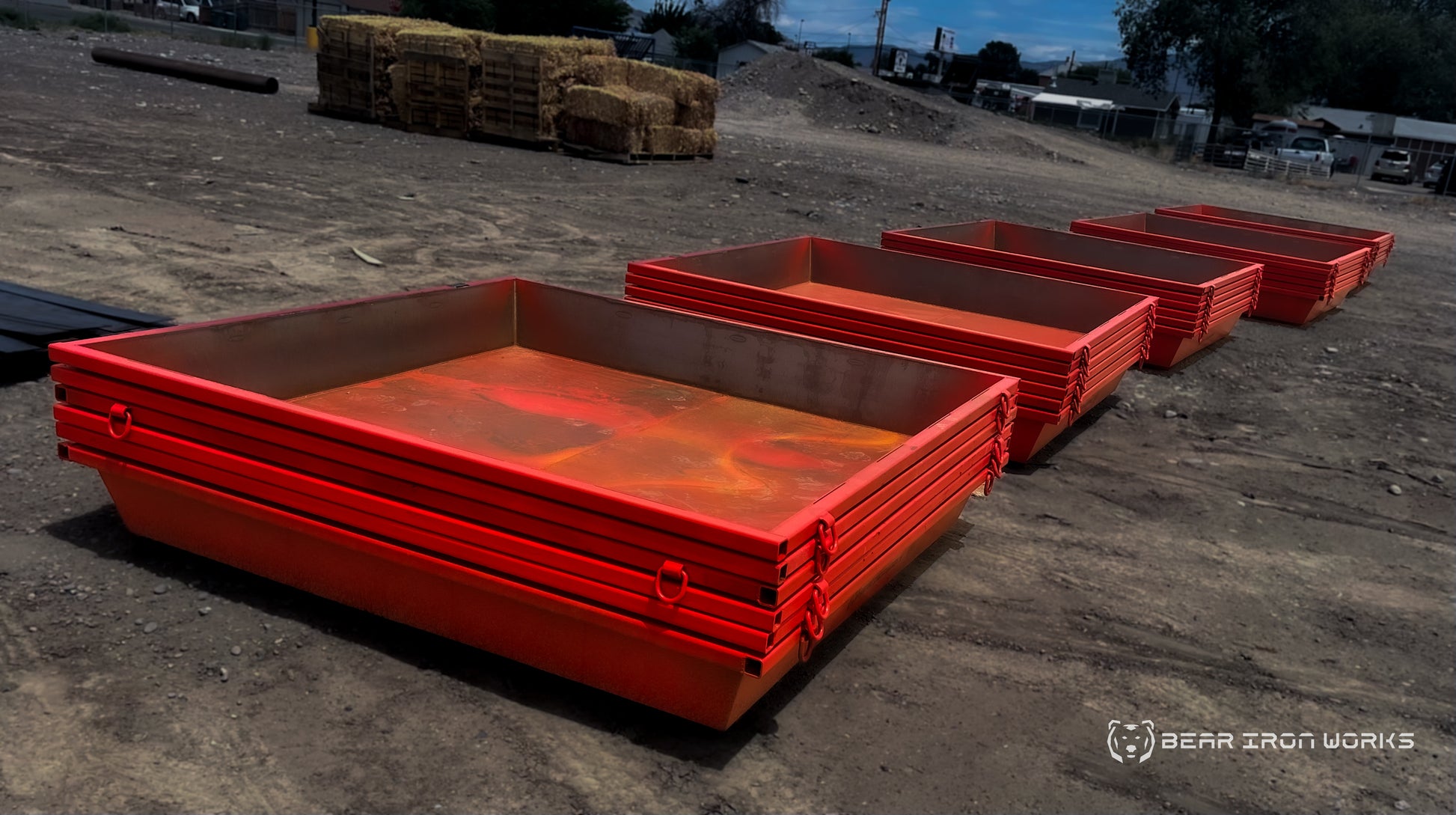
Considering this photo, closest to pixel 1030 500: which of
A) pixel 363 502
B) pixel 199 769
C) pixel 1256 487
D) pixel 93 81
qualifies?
pixel 1256 487

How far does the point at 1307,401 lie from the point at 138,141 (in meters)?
14.7

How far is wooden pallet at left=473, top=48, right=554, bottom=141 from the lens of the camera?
62.2 feet

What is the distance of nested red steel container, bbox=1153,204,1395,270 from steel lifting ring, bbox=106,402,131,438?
1394 centimetres

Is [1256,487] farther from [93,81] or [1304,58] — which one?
[1304,58]

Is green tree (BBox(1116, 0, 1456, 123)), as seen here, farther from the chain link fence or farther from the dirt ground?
the dirt ground

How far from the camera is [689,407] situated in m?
5.39

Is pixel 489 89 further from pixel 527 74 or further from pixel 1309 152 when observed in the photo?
pixel 1309 152

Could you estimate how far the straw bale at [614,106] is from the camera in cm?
1869

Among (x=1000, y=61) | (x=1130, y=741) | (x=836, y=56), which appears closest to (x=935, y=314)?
(x=1130, y=741)

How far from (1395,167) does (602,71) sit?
4621 centimetres

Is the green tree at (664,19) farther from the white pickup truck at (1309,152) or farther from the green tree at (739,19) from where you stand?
the white pickup truck at (1309,152)

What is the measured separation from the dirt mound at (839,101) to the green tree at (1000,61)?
80975 mm

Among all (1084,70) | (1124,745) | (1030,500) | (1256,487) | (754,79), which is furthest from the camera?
(1084,70)

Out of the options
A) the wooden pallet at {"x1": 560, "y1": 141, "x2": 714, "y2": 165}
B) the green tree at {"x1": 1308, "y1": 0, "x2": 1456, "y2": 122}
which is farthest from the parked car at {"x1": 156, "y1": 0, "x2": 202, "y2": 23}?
the green tree at {"x1": 1308, "y1": 0, "x2": 1456, "y2": 122}
